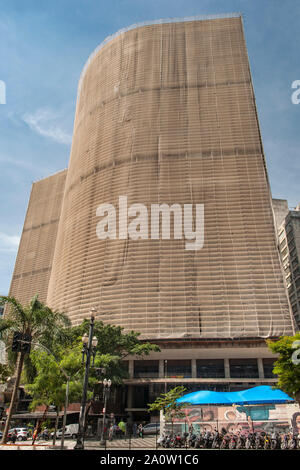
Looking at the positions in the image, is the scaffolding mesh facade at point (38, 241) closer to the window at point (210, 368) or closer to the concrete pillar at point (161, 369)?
the concrete pillar at point (161, 369)

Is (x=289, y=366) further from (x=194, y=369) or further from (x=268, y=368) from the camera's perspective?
(x=268, y=368)

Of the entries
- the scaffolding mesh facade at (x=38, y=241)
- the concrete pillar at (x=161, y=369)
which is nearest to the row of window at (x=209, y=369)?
the concrete pillar at (x=161, y=369)

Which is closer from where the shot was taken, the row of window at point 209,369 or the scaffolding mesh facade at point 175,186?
→ the scaffolding mesh facade at point 175,186

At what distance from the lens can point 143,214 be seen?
5016cm

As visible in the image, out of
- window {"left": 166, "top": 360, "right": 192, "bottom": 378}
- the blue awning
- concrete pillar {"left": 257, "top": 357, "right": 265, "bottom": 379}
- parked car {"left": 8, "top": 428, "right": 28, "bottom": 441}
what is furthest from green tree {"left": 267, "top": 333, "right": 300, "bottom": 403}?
window {"left": 166, "top": 360, "right": 192, "bottom": 378}

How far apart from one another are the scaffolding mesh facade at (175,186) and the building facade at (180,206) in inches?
6.9

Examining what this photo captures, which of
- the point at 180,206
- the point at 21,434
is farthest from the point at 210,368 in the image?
the point at 21,434

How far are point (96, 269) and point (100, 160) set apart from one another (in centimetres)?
1922

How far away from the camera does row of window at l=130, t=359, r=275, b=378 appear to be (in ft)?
150

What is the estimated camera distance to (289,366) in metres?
24.4

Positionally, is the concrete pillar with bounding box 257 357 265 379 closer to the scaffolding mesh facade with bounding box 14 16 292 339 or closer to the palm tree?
the scaffolding mesh facade with bounding box 14 16 292 339

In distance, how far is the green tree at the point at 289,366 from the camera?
78.5 feet

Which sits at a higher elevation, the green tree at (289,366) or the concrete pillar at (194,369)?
the concrete pillar at (194,369)

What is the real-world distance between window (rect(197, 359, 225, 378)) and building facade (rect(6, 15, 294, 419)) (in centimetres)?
13
